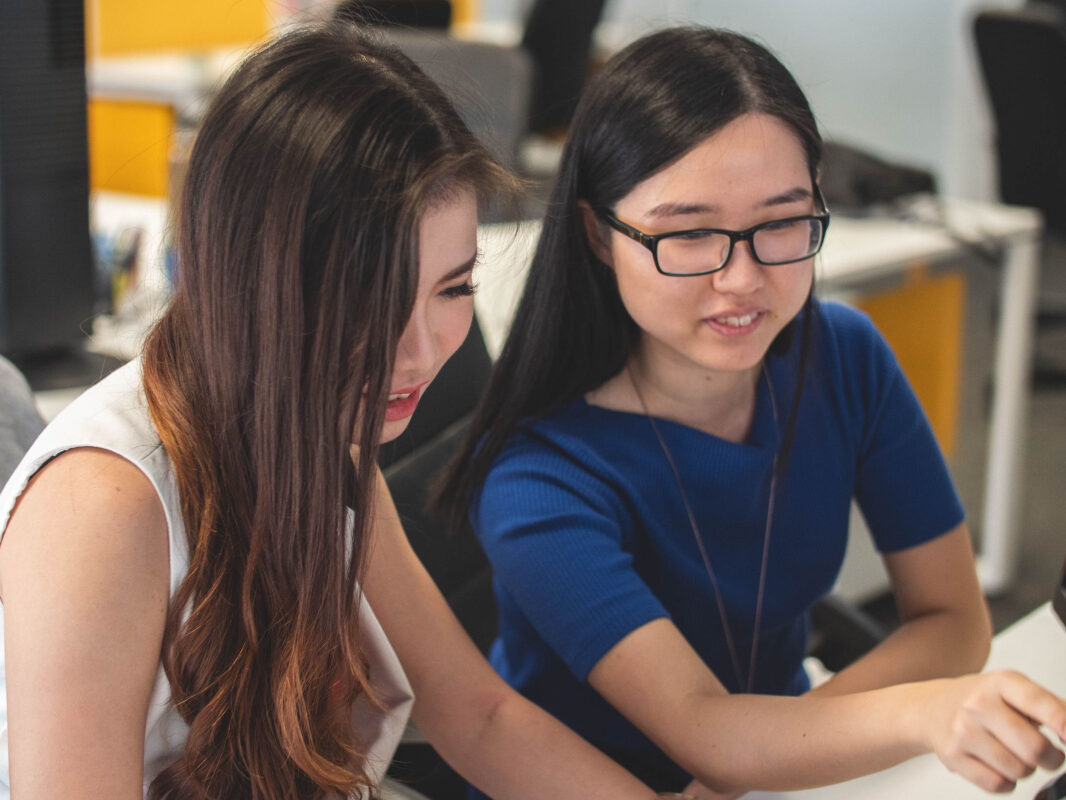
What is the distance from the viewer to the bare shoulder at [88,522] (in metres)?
0.73

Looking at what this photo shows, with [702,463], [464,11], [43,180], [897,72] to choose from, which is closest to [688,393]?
[702,463]

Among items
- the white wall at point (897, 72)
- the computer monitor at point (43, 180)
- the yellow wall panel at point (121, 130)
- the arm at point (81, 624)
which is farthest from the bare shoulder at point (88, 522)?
the white wall at point (897, 72)

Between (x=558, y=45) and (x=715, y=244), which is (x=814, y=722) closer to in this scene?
(x=715, y=244)

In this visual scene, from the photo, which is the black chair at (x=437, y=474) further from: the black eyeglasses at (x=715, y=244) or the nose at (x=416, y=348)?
the nose at (x=416, y=348)

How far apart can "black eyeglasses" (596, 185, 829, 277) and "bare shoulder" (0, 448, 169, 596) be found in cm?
48

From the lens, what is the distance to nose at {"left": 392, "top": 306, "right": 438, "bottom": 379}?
0.78 m

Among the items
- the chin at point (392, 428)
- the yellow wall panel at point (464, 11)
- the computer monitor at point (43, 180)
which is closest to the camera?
the chin at point (392, 428)

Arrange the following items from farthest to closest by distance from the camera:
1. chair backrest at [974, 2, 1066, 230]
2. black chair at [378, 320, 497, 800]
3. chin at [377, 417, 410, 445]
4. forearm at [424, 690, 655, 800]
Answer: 1. chair backrest at [974, 2, 1066, 230]
2. black chair at [378, 320, 497, 800]
3. forearm at [424, 690, 655, 800]
4. chin at [377, 417, 410, 445]

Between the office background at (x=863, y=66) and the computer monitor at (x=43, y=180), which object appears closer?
the computer monitor at (x=43, y=180)

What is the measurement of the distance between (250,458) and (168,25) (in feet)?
14.2

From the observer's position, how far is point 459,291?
81cm

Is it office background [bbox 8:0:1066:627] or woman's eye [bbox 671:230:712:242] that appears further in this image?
office background [bbox 8:0:1066:627]

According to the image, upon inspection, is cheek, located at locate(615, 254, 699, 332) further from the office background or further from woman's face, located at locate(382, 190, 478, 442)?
the office background

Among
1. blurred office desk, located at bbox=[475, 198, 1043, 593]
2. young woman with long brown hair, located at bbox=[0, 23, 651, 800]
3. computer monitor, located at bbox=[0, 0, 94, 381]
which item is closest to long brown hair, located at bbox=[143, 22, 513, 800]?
young woman with long brown hair, located at bbox=[0, 23, 651, 800]
